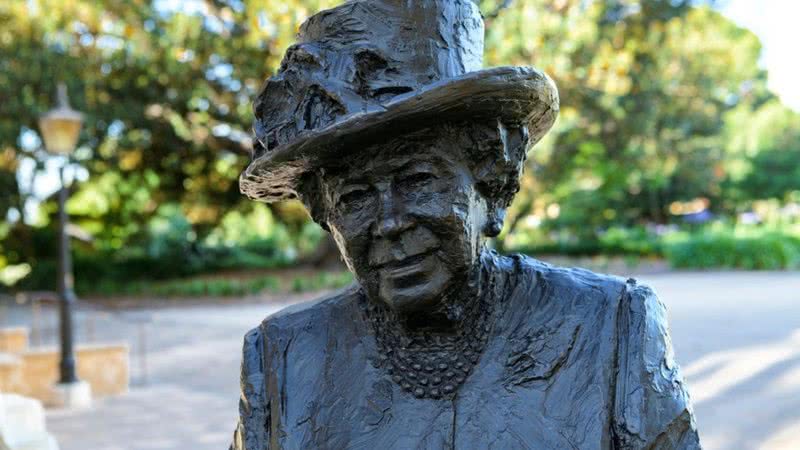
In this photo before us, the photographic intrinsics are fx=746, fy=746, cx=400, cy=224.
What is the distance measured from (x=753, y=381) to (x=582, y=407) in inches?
254

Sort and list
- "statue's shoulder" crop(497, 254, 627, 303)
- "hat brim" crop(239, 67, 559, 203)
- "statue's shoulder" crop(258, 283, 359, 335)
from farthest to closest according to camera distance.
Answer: "statue's shoulder" crop(258, 283, 359, 335), "statue's shoulder" crop(497, 254, 627, 303), "hat brim" crop(239, 67, 559, 203)

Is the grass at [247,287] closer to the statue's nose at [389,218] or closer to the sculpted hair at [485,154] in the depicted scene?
the sculpted hair at [485,154]

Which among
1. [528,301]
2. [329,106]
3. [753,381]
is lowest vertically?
[753,381]

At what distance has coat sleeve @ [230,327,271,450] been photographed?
61.8 inches

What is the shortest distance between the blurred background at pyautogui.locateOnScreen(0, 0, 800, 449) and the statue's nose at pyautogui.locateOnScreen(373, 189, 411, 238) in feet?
12.1

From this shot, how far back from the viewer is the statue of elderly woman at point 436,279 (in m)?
1.39

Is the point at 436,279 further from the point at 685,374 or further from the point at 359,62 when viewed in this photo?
the point at 685,374

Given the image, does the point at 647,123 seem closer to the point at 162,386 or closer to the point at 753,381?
the point at 753,381

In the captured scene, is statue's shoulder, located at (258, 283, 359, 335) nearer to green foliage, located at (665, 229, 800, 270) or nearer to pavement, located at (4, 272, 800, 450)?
pavement, located at (4, 272, 800, 450)

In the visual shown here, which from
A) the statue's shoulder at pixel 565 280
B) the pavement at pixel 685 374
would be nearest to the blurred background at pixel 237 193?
the pavement at pixel 685 374

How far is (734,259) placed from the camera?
76.0 ft

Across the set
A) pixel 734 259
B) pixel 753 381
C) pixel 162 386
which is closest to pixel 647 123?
pixel 734 259

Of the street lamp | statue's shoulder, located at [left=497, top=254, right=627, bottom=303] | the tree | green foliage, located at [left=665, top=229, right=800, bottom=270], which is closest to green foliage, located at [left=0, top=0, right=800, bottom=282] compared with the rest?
the tree

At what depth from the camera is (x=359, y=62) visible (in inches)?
56.2
